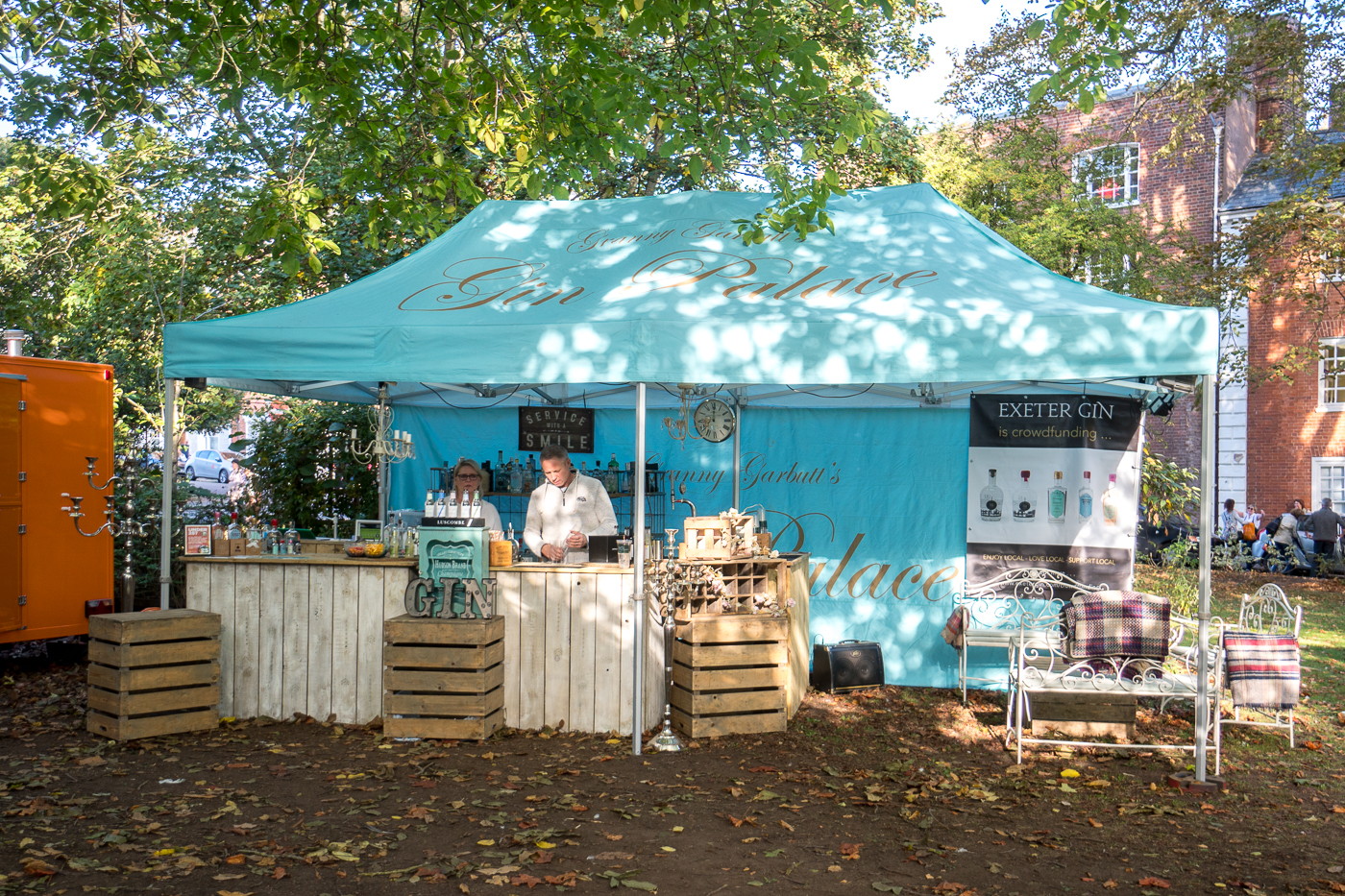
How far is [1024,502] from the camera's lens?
24.2 feet

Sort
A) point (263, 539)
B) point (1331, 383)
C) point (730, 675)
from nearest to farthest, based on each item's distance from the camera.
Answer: point (730, 675), point (263, 539), point (1331, 383)

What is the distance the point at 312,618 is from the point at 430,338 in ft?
6.52

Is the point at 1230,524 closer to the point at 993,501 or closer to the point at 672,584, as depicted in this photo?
the point at 993,501

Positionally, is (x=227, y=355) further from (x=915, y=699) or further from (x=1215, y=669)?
(x=1215, y=669)

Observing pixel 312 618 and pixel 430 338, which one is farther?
pixel 312 618

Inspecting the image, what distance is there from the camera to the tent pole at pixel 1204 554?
4.98 m

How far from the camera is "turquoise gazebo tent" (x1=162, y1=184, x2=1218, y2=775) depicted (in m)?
5.09

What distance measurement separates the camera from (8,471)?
24.1 ft

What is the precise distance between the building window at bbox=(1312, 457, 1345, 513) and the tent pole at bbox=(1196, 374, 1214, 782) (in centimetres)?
1796

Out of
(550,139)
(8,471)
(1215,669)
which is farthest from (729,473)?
(8,471)

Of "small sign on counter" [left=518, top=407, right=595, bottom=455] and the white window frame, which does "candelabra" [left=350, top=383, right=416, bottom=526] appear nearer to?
"small sign on counter" [left=518, top=407, right=595, bottom=455]

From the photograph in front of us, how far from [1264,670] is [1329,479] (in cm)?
1705

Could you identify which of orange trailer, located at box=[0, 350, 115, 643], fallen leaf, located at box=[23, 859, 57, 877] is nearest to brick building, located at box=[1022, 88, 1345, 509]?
orange trailer, located at box=[0, 350, 115, 643]

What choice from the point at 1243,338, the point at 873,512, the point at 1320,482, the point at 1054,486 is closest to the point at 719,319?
the point at 873,512
